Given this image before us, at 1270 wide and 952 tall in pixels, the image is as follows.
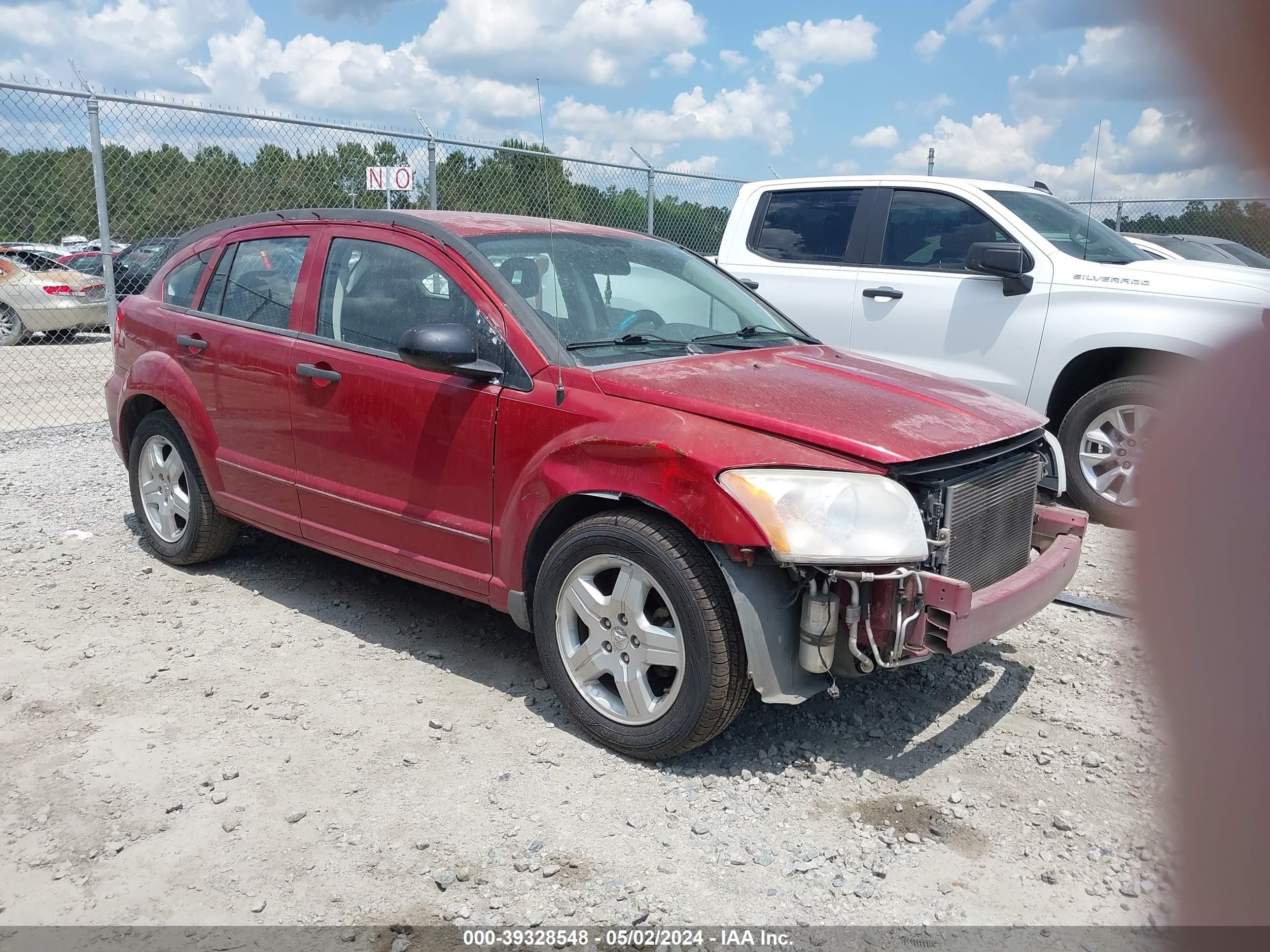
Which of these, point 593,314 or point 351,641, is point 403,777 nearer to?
point 351,641

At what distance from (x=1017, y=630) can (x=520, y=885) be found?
2.71m

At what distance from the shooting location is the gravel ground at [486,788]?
266 centimetres

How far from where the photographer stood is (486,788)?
3174mm

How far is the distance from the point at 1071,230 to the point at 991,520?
400 cm

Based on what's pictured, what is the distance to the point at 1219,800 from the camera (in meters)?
0.63

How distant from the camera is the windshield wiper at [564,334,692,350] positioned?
369 centimetres

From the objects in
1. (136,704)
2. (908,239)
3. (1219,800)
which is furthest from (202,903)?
(908,239)

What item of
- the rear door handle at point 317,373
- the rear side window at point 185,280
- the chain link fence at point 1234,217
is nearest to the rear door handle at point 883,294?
the rear door handle at point 317,373

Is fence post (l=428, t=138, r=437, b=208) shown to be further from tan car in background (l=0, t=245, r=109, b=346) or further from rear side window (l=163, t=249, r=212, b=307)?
rear side window (l=163, t=249, r=212, b=307)

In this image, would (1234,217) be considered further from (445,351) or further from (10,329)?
(10,329)

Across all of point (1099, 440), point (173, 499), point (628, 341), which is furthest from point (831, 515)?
point (173, 499)

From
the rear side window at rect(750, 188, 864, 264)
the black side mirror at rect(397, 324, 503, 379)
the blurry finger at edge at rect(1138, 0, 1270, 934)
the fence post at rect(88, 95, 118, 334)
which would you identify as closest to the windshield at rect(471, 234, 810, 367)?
the black side mirror at rect(397, 324, 503, 379)

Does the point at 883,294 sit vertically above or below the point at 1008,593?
above

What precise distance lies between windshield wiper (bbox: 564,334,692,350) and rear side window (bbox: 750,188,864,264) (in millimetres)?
3279
